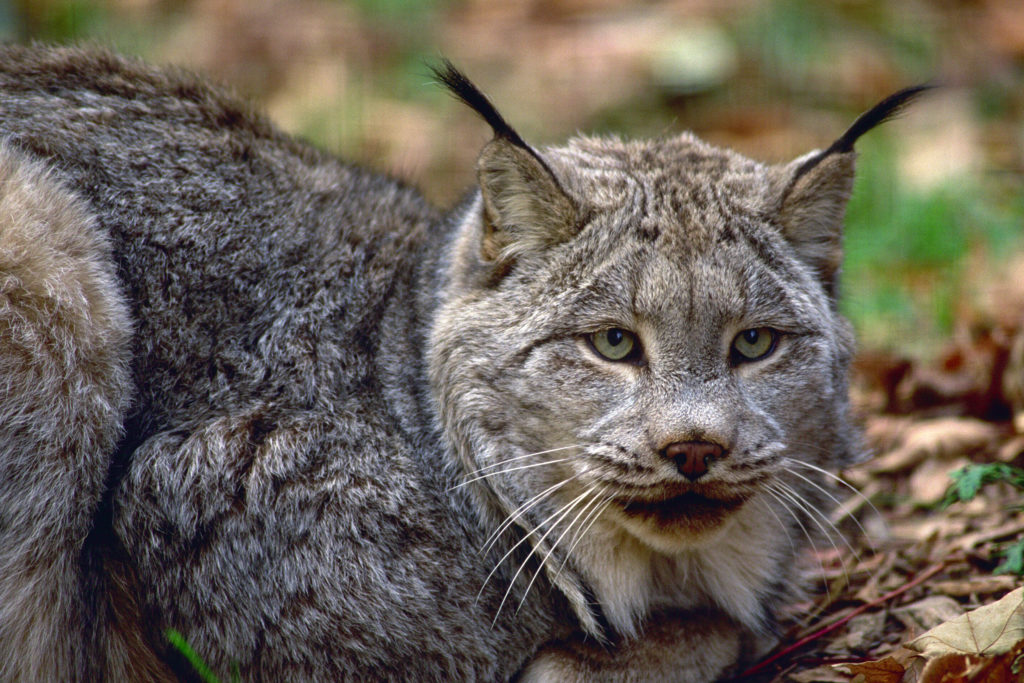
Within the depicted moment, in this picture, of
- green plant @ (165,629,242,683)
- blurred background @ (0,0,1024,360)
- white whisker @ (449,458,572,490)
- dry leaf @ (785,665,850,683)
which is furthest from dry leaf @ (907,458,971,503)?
green plant @ (165,629,242,683)

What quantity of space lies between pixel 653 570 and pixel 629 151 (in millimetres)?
1642

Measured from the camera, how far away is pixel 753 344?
387 cm

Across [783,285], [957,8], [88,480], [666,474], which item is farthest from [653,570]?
[957,8]

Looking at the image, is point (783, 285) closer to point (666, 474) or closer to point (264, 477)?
point (666, 474)

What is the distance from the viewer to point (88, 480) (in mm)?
3742

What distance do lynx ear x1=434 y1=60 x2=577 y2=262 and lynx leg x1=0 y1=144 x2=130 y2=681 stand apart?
1372mm

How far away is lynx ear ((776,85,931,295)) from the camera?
3975 mm

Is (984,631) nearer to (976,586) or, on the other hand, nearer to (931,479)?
(976,586)

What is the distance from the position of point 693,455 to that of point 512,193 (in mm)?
1137

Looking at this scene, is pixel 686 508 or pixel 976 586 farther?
pixel 976 586

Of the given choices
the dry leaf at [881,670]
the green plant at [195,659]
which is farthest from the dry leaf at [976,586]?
the green plant at [195,659]

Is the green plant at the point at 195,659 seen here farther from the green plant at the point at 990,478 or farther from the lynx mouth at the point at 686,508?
the green plant at the point at 990,478

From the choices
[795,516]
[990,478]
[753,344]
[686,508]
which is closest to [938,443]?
[990,478]

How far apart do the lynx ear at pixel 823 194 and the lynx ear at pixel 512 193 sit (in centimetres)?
82
